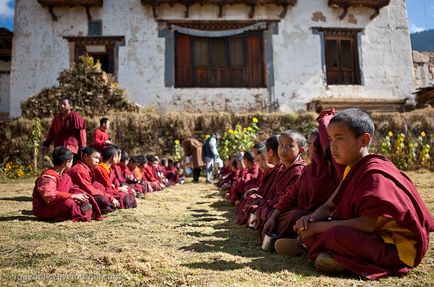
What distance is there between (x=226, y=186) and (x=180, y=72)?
612 cm

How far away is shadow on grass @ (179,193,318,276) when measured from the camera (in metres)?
2.10

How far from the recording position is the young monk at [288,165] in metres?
3.11

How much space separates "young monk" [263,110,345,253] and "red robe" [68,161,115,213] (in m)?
2.13

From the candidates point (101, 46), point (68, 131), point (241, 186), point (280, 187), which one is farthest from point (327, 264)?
point (101, 46)

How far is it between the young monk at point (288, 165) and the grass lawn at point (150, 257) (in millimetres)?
234

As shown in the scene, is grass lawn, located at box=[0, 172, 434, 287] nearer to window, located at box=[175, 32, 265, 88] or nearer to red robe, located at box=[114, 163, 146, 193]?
red robe, located at box=[114, 163, 146, 193]

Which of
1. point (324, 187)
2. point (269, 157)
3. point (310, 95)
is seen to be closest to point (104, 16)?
point (310, 95)

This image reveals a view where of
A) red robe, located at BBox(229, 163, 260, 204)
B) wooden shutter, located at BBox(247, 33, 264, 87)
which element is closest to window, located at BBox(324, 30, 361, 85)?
wooden shutter, located at BBox(247, 33, 264, 87)

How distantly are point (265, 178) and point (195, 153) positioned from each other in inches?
214

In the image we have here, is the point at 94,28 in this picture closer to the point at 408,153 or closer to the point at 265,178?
the point at 408,153

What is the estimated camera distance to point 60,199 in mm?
3643

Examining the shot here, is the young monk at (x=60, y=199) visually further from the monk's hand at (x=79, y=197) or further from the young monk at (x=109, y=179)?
the young monk at (x=109, y=179)

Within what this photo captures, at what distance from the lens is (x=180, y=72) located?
11.9m

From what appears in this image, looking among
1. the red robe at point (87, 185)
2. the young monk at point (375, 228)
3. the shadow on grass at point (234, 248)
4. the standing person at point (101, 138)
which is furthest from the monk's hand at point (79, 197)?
the young monk at point (375, 228)
